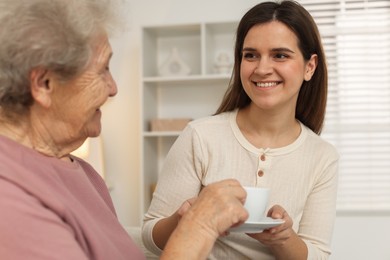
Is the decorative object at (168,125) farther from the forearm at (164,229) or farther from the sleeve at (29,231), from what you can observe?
the sleeve at (29,231)

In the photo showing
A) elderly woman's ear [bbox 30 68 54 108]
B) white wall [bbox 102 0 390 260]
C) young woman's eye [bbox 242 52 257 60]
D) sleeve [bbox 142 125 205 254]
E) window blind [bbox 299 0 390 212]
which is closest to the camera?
elderly woman's ear [bbox 30 68 54 108]

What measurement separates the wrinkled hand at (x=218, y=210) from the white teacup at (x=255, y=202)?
5cm

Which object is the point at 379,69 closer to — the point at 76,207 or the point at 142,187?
the point at 142,187

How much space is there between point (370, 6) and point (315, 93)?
7.44 feet

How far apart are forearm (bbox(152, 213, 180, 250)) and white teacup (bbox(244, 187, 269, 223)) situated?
28cm

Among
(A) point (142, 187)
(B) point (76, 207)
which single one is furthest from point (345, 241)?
(B) point (76, 207)

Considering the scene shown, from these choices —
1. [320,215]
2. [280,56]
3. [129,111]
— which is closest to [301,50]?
[280,56]

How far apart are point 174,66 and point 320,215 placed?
2.42 metres

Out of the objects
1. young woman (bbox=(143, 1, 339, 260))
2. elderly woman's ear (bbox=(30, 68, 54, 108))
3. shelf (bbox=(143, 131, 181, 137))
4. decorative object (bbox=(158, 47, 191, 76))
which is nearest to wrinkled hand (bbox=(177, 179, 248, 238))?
elderly woman's ear (bbox=(30, 68, 54, 108))

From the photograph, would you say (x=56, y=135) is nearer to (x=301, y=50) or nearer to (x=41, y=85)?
(x=41, y=85)

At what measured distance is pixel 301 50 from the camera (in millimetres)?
1808

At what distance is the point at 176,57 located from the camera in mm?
3961

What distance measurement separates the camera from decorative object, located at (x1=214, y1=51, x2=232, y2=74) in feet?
12.6

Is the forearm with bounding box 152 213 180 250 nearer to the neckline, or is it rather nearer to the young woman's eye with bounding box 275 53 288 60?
the neckline
